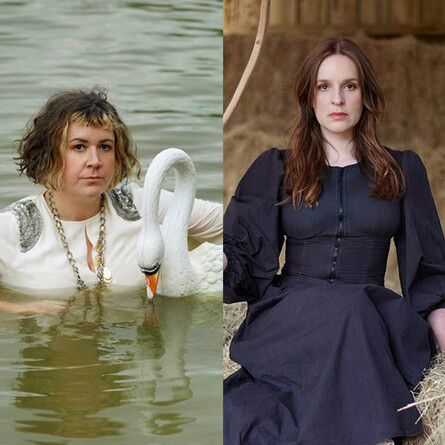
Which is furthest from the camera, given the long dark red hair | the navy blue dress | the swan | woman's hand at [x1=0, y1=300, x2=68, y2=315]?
woman's hand at [x1=0, y1=300, x2=68, y2=315]

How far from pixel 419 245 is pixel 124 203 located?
91 centimetres

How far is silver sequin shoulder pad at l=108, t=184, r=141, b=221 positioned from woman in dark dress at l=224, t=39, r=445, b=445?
0.34 meters

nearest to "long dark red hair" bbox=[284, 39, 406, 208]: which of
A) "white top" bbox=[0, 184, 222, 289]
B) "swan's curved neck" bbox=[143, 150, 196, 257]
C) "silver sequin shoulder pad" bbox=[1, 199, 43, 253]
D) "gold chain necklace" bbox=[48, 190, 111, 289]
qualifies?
"swan's curved neck" bbox=[143, 150, 196, 257]

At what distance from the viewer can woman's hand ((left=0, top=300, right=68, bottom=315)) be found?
340cm

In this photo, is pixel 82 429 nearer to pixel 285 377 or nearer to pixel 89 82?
pixel 285 377

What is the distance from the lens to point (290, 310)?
306 centimetres

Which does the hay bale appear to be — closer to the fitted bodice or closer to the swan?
the fitted bodice

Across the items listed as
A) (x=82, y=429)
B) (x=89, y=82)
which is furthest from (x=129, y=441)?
(x=89, y=82)

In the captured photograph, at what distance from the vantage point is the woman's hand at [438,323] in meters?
3.16

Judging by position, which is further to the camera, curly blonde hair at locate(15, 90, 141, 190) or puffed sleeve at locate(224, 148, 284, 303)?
curly blonde hair at locate(15, 90, 141, 190)

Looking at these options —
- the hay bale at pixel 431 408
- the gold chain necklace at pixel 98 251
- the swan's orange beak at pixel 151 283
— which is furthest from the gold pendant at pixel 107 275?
the hay bale at pixel 431 408

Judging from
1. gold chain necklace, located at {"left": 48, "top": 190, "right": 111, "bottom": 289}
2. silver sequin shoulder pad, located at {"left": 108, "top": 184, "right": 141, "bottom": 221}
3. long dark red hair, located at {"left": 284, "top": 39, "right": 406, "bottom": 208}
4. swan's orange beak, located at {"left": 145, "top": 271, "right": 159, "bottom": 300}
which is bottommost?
swan's orange beak, located at {"left": 145, "top": 271, "right": 159, "bottom": 300}

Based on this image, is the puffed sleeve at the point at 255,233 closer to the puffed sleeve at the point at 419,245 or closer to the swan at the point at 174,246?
the swan at the point at 174,246

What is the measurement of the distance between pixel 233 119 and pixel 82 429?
117 cm
